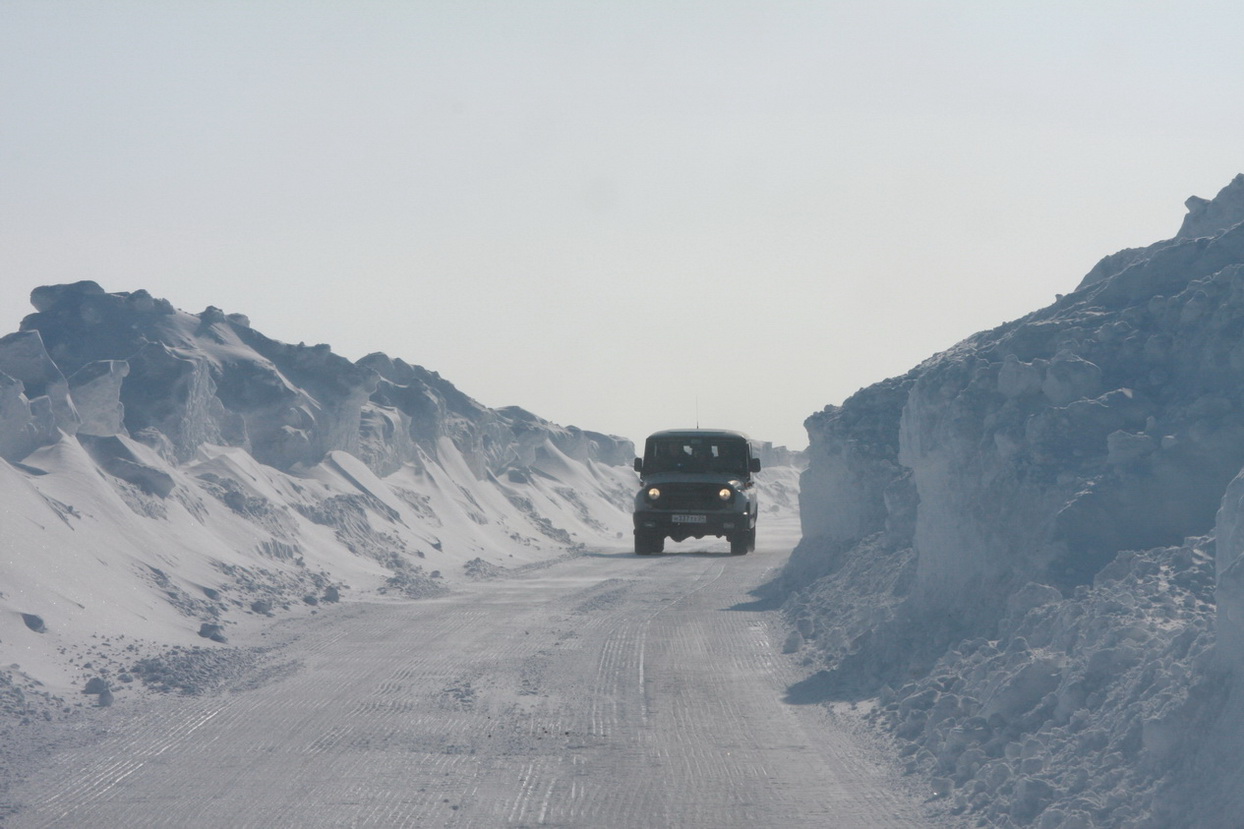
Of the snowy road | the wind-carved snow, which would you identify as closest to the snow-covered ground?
the snowy road

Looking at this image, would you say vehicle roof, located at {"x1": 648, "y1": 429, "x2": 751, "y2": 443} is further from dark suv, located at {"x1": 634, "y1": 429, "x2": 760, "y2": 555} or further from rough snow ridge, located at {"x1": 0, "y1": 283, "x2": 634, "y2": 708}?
rough snow ridge, located at {"x1": 0, "y1": 283, "x2": 634, "y2": 708}

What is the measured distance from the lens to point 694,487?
24.2 meters

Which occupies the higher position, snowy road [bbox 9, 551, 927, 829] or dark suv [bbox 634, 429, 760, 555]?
dark suv [bbox 634, 429, 760, 555]

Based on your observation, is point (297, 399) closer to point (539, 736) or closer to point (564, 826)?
point (539, 736)

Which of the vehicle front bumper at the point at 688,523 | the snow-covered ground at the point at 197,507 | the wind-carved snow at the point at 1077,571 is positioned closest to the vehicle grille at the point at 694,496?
the vehicle front bumper at the point at 688,523

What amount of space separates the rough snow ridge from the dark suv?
23.8ft

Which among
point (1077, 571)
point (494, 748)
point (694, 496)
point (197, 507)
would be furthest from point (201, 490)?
point (1077, 571)

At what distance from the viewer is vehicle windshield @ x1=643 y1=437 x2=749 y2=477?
82.1 feet

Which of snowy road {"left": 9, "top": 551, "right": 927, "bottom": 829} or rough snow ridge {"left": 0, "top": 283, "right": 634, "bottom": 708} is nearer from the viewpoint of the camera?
snowy road {"left": 9, "top": 551, "right": 927, "bottom": 829}

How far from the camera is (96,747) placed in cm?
1193

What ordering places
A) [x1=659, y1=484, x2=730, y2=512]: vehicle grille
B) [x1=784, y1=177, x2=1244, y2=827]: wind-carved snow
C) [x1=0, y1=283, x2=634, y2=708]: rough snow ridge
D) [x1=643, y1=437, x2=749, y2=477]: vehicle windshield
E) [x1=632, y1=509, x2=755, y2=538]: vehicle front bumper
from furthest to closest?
[x1=643, y1=437, x2=749, y2=477]: vehicle windshield < [x1=632, y1=509, x2=755, y2=538]: vehicle front bumper < [x1=659, y1=484, x2=730, y2=512]: vehicle grille < [x1=0, y1=283, x2=634, y2=708]: rough snow ridge < [x1=784, y1=177, x2=1244, y2=827]: wind-carved snow

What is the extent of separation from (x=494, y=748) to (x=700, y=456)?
553 inches

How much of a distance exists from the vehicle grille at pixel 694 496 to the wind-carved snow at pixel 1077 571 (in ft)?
8.58

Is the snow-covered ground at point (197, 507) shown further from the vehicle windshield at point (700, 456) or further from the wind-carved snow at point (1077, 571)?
the wind-carved snow at point (1077, 571)
